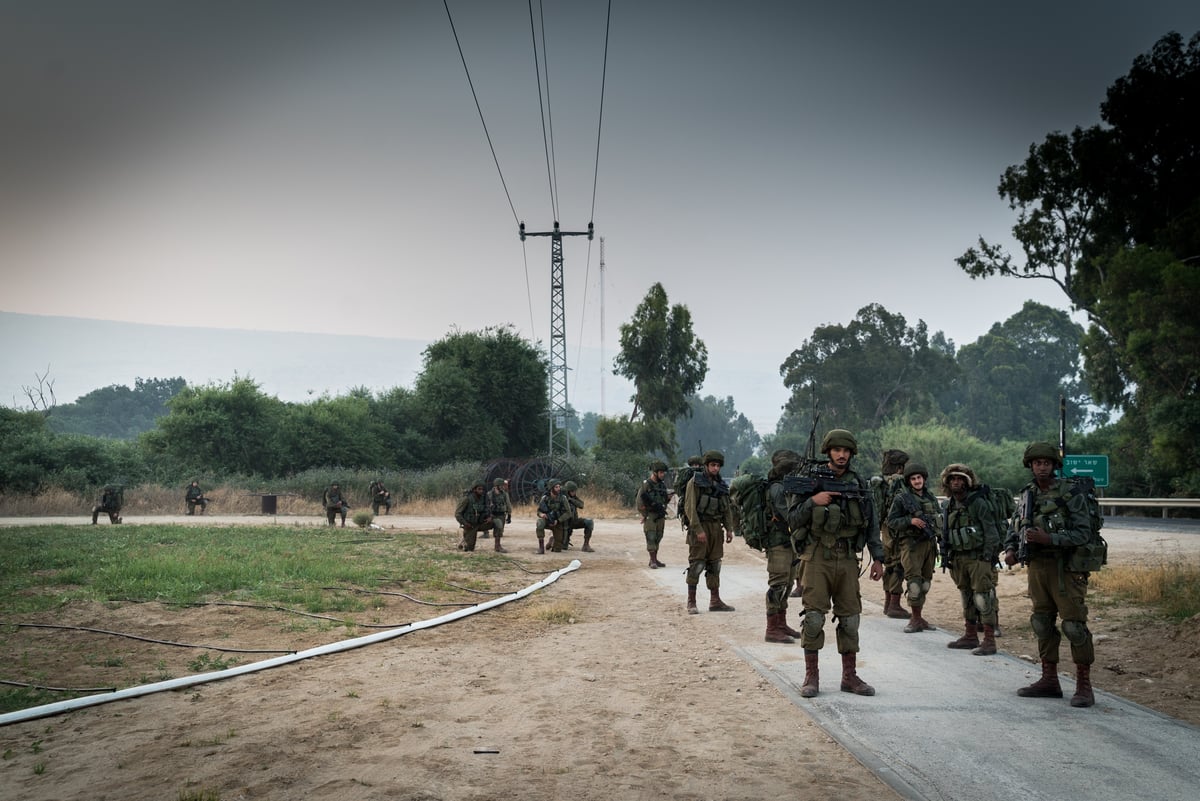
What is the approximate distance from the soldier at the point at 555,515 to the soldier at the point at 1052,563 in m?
14.0

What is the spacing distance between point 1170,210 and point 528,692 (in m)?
38.8

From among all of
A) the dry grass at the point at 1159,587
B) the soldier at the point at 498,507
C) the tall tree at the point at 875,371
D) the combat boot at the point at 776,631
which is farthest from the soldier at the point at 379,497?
the tall tree at the point at 875,371

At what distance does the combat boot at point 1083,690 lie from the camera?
21.6 feet

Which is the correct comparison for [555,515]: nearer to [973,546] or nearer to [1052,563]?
[973,546]

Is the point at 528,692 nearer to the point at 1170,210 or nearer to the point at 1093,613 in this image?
the point at 1093,613

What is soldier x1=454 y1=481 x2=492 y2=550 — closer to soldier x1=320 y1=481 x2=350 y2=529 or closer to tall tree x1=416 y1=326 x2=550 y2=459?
soldier x1=320 y1=481 x2=350 y2=529

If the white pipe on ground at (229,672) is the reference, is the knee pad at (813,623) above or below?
above

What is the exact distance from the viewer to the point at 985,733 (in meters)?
5.84

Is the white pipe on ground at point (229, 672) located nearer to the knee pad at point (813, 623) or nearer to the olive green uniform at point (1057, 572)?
the knee pad at point (813, 623)

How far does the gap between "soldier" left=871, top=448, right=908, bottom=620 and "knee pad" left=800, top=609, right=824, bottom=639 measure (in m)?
3.70

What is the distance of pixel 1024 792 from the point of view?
4.70m

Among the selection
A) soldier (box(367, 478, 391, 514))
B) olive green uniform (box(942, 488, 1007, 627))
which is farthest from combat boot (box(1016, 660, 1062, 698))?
soldier (box(367, 478, 391, 514))

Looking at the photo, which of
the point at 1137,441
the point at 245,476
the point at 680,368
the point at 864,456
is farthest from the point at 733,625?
the point at 864,456

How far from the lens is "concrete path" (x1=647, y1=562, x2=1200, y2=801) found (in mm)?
4812
